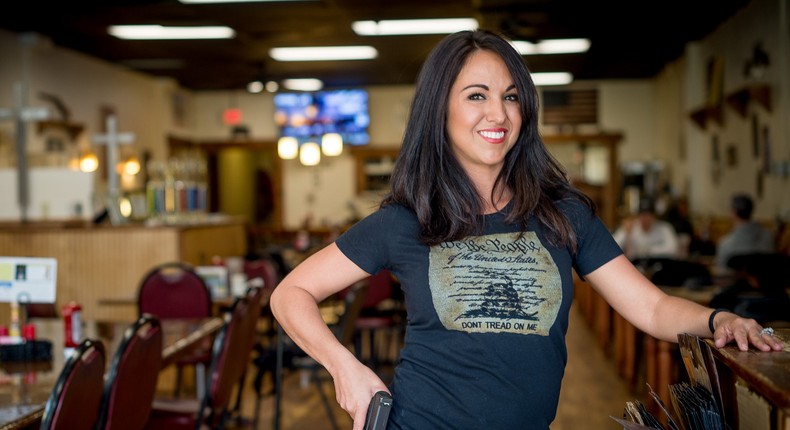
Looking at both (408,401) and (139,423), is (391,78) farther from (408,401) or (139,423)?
(408,401)

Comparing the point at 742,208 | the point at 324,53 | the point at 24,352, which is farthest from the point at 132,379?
the point at 324,53

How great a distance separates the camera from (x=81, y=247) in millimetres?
7973

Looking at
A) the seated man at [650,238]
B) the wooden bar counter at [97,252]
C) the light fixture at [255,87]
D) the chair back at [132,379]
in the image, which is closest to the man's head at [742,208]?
the seated man at [650,238]

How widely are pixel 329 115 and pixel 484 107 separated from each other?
13904mm

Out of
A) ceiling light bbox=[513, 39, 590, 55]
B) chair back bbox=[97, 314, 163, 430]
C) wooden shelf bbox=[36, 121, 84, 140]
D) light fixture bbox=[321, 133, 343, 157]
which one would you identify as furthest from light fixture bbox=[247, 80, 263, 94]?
chair back bbox=[97, 314, 163, 430]

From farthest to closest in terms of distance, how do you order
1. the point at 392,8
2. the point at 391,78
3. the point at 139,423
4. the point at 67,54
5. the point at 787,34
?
the point at 391,78 → the point at 67,54 → the point at 392,8 → the point at 787,34 → the point at 139,423

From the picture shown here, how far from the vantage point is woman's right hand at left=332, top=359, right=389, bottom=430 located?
1.60 m

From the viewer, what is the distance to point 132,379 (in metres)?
3.09

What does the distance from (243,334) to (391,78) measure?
35.6ft

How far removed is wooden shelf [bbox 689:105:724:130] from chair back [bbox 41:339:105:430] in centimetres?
920

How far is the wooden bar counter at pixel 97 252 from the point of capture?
794 cm

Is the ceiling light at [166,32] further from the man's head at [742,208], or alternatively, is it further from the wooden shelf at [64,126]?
the man's head at [742,208]

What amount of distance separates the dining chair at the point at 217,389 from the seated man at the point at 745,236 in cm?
480

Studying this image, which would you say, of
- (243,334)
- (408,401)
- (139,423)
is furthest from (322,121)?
(408,401)
